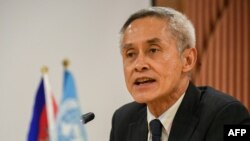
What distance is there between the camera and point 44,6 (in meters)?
2.45

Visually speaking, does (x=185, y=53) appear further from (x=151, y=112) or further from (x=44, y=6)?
(x=44, y=6)

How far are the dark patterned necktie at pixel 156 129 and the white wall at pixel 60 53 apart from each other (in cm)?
108

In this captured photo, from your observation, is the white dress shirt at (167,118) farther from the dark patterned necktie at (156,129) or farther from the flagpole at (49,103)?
the flagpole at (49,103)

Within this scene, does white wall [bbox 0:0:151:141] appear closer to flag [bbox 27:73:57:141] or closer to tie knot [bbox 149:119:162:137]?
tie knot [bbox 149:119:162:137]

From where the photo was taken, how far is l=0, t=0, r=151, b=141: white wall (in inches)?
94.3

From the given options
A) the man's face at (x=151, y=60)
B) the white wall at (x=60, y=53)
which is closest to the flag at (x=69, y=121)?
the man's face at (x=151, y=60)

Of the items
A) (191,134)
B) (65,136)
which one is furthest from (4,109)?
(65,136)

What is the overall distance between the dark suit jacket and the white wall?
0.99m

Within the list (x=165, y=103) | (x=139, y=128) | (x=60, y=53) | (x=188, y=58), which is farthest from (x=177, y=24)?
(x=60, y=53)

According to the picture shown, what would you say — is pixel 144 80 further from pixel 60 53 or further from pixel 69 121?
pixel 60 53

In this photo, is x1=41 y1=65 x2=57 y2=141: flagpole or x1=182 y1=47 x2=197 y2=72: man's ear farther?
x1=182 y1=47 x2=197 y2=72: man's ear

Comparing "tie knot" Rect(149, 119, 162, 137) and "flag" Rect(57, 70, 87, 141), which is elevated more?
"flag" Rect(57, 70, 87, 141)

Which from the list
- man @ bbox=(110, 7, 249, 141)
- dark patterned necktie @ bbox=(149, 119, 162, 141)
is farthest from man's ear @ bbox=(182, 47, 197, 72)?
dark patterned necktie @ bbox=(149, 119, 162, 141)

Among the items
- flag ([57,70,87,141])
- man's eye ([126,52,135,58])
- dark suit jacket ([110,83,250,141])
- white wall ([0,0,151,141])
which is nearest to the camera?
flag ([57,70,87,141])
